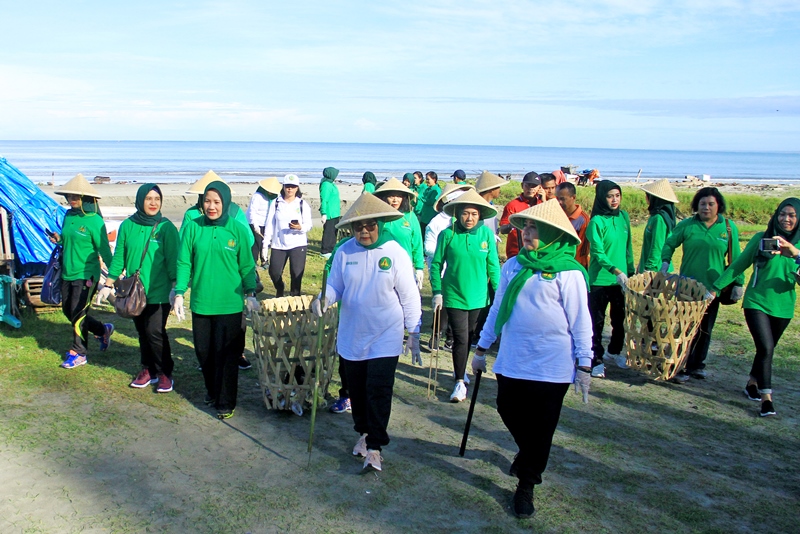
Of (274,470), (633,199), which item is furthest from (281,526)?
(633,199)

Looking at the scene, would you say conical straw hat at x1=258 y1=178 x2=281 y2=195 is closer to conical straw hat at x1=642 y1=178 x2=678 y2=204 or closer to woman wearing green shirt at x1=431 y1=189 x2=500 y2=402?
woman wearing green shirt at x1=431 y1=189 x2=500 y2=402

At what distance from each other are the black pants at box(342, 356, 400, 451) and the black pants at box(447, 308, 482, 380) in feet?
4.86

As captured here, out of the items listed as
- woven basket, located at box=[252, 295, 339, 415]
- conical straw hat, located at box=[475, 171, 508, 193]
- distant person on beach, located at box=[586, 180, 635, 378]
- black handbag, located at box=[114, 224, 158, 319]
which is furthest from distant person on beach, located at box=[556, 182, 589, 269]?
black handbag, located at box=[114, 224, 158, 319]

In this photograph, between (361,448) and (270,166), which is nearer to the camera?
(361,448)

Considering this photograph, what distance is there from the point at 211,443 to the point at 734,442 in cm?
398

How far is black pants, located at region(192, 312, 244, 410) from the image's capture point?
5445 mm

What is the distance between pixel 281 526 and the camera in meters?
3.91

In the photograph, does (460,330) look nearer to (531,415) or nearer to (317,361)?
(317,361)

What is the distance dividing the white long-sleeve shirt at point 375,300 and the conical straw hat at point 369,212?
20cm

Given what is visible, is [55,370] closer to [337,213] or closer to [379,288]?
[379,288]

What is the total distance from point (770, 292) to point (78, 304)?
20.4ft

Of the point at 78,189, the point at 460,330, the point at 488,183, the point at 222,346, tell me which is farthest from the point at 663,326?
the point at 78,189

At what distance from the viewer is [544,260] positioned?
404cm

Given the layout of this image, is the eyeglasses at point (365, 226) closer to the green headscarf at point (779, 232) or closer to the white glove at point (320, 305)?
the white glove at point (320, 305)
